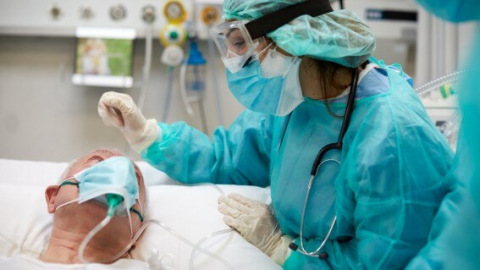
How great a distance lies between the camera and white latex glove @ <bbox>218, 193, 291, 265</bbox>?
4.76ft

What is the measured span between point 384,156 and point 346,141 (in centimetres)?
14

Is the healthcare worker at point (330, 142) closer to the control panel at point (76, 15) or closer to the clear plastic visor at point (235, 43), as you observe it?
the clear plastic visor at point (235, 43)

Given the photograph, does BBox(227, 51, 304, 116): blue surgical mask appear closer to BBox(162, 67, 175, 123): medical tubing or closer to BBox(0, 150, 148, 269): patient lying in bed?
BBox(0, 150, 148, 269): patient lying in bed

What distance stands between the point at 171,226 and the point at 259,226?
0.93 ft

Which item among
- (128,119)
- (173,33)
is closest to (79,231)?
(128,119)

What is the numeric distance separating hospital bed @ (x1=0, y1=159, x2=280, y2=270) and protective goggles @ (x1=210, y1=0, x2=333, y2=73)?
1.65ft

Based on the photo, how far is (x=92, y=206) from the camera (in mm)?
1336

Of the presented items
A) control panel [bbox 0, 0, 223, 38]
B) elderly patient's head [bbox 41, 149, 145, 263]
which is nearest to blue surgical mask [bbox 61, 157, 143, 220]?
elderly patient's head [bbox 41, 149, 145, 263]

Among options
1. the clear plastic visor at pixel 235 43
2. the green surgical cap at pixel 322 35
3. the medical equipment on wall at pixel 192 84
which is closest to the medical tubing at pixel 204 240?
the clear plastic visor at pixel 235 43

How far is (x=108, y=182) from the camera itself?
1.26 meters

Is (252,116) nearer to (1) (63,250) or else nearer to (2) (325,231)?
(2) (325,231)

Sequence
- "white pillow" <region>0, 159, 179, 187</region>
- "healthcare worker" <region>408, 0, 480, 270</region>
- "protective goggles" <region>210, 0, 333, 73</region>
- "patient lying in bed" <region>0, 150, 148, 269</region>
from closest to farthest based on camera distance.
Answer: "healthcare worker" <region>408, 0, 480, 270</region>
"protective goggles" <region>210, 0, 333, 73</region>
"patient lying in bed" <region>0, 150, 148, 269</region>
"white pillow" <region>0, 159, 179, 187</region>

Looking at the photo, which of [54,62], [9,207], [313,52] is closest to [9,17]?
[54,62]

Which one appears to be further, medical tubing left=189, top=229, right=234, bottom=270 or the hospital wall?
the hospital wall
